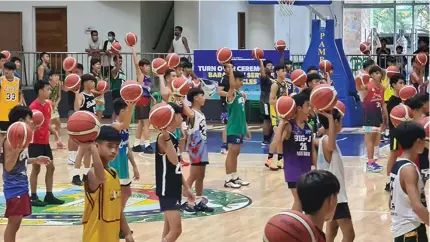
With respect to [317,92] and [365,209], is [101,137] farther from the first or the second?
[365,209]

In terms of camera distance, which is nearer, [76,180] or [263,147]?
[76,180]

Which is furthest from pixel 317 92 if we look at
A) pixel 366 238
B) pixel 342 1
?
pixel 342 1

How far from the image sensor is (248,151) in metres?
15.7

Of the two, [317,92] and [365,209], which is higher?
[317,92]

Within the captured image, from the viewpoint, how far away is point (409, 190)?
529 centimetres

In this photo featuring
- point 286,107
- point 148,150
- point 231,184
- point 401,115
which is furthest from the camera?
point 148,150

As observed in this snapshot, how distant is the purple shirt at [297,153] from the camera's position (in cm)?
831

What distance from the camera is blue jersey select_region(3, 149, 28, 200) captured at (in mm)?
7414

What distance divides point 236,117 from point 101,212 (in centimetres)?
620

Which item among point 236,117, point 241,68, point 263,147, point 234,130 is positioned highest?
point 241,68

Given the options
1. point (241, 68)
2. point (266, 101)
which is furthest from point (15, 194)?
point (241, 68)

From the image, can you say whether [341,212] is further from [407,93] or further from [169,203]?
[407,93]

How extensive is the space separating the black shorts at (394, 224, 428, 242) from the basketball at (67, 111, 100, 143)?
223 centimetres

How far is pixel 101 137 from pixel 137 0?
→ 1799 cm
